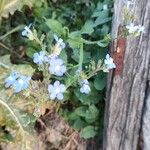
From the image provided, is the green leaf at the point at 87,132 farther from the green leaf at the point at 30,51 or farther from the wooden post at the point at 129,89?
the green leaf at the point at 30,51

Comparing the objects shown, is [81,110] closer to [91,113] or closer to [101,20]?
[91,113]

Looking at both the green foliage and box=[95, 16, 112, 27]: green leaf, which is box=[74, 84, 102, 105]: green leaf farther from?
box=[95, 16, 112, 27]: green leaf

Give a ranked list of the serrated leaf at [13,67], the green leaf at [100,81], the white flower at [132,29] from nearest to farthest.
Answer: the white flower at [132,29] < the serrated leaf at [13,67] < the green leaf at [100,81]

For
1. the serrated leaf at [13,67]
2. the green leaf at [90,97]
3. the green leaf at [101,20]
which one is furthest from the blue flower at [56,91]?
the green leaf at [101,20]

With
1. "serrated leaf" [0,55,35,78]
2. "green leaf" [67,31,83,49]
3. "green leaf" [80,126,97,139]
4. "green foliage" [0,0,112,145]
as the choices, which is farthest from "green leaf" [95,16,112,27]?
"green leaf" [80,126,97,139]

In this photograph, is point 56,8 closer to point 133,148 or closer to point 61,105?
point 61,105
